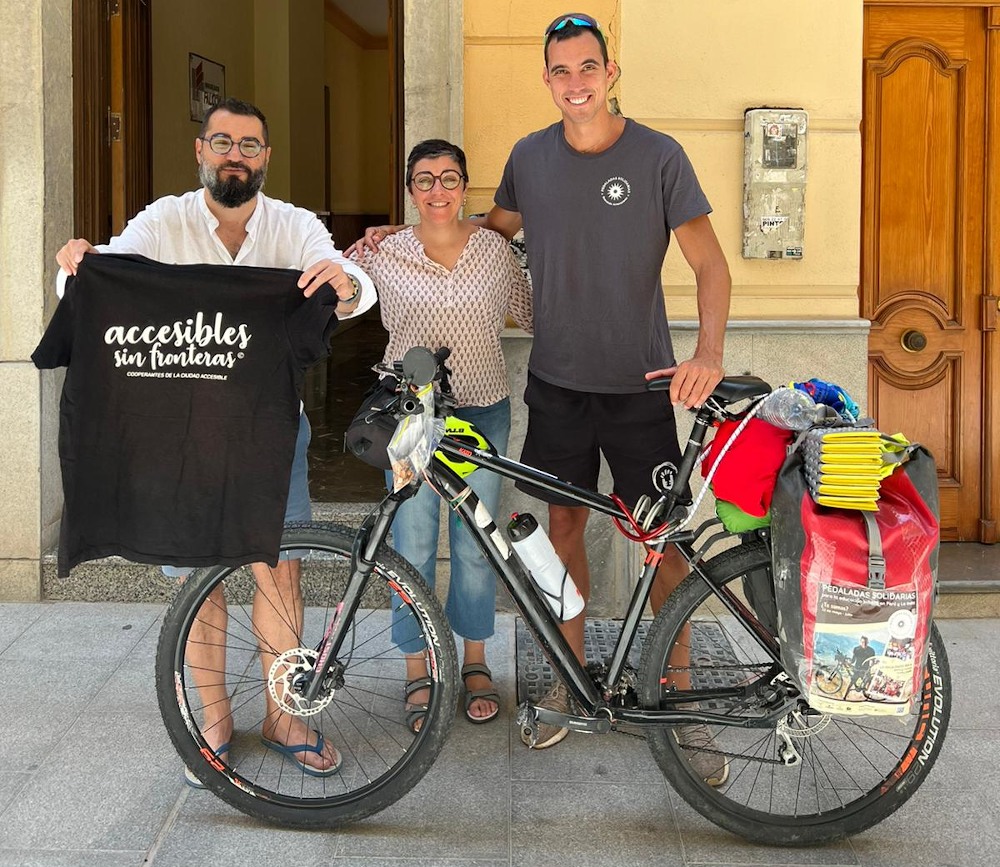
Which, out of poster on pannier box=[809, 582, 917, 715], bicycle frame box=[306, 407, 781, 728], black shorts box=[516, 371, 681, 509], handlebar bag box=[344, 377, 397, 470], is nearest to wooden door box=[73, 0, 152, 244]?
black shorts box=[516, 371, 681, 509]

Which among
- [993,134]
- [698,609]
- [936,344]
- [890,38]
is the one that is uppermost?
[890,38]

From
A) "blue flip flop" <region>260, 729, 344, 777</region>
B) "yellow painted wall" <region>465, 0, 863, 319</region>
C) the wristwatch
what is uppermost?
"yellow painted wall" <region>465, 0, 863, 319</region>

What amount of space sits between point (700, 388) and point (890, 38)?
2.81 m

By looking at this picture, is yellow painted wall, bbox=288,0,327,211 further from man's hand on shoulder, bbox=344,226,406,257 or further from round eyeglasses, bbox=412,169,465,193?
round eyeglasses, bbox=412,169,465,193

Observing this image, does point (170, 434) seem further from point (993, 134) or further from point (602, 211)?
point (993, 134)

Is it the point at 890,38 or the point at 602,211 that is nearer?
the point at 602,211

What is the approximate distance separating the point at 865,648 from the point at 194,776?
5.79ft

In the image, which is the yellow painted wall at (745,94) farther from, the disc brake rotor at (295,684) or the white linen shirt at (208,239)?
the disc brake rotor at (295,684)

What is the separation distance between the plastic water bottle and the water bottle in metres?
0.64

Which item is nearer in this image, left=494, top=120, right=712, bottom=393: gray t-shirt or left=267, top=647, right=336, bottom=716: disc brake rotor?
left=267, top=647, right=336, bottom=716: disc brake rotor

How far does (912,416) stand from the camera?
5145mm

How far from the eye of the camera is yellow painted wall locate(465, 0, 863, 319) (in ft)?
14.8

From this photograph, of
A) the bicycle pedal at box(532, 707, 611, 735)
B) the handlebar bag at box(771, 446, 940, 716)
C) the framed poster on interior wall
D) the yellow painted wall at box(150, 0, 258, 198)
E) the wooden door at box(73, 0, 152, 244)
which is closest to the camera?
the handlebar bag at box(771, 446, 940, 716)

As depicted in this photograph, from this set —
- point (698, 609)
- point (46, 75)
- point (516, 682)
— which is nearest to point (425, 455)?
point (698, 609)
